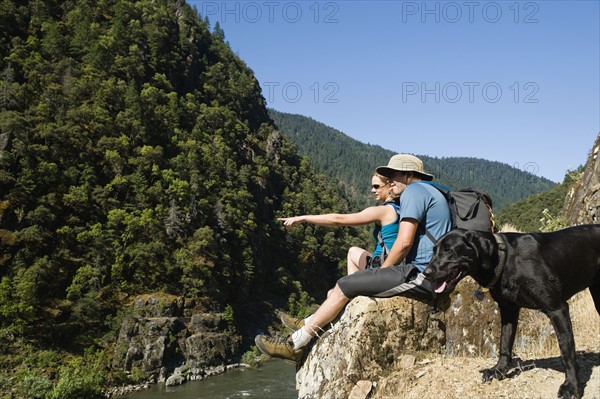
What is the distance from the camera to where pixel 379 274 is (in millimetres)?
4641

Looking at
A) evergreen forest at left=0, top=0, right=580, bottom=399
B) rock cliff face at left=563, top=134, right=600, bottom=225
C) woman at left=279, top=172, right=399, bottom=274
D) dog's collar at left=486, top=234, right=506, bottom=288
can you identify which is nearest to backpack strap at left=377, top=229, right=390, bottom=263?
woman at left=279, top=172, right=399, bottom=274

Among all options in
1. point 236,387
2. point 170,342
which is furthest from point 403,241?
point 170,342

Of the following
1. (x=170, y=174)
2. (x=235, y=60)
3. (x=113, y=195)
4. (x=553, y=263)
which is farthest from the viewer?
(x=235, y=60)

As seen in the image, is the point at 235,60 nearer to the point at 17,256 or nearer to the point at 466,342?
the point at 17,256

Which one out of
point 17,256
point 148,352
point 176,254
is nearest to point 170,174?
point 176,254

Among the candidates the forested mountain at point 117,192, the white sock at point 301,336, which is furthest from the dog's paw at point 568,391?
the forested mountain at point 117,192

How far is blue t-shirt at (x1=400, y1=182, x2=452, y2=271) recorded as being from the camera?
167 inches

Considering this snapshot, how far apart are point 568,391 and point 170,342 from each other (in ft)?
176

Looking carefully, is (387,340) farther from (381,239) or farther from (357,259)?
(381,239)

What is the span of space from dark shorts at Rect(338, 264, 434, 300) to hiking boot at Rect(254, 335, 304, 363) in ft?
3.48

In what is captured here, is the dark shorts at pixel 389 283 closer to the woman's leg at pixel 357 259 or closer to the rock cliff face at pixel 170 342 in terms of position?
the woman's leg at pixel 357 259

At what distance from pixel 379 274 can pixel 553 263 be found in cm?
163

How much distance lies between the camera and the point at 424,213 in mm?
4359

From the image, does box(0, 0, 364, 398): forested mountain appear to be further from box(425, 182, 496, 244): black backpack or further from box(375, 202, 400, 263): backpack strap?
box(425, 182, 496, 244): black backpack
